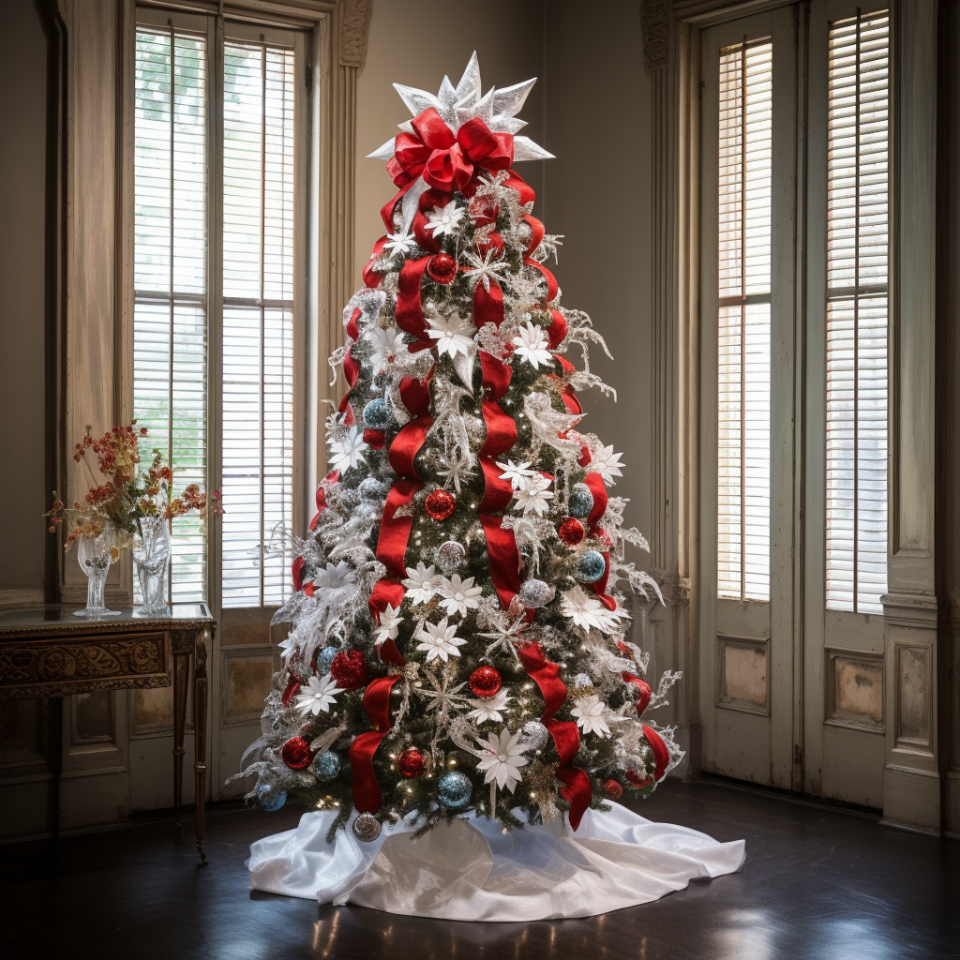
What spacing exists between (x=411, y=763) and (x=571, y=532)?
0.89 m

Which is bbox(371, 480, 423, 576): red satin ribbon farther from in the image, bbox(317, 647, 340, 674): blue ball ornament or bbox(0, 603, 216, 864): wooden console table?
bbox(0, 603, 216, 864): wooden console table

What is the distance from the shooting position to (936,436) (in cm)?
443

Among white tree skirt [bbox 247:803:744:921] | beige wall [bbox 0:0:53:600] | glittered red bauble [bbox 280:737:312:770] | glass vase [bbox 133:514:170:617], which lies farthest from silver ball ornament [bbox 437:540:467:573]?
beige wall [bbox 0:0:53:600]

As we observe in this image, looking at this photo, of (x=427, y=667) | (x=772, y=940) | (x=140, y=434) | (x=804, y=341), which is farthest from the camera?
(x=804, y=341)

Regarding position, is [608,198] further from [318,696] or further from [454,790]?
[454,790]

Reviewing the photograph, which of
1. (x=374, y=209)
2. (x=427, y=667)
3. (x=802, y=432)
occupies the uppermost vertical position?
(x=374, y=209)

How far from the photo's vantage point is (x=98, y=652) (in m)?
3.85

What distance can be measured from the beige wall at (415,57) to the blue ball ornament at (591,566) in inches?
72.1

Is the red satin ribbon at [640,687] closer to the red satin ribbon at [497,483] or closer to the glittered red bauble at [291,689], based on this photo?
the red satin ribbon at [497,483]

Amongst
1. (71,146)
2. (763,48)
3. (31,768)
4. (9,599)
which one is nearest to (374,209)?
(71,146)

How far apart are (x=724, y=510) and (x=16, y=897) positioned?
3143 millimetres

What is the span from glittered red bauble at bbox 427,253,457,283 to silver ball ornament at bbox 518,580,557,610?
1.01 meters

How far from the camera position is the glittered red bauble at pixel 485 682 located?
3.59 meters

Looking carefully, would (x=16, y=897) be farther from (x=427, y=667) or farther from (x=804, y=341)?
(x=804, y=341)
